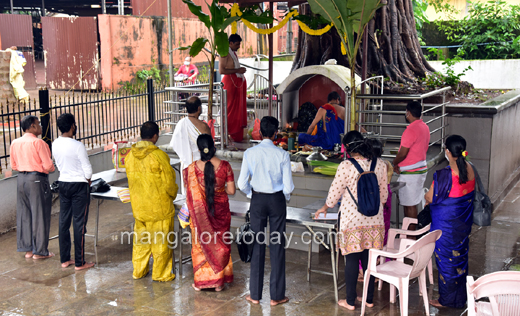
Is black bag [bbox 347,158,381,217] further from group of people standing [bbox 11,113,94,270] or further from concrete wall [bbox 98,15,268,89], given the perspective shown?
concrete wall [bbox 98,15,268,89]

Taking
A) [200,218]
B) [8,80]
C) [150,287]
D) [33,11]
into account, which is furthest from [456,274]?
[33,11]

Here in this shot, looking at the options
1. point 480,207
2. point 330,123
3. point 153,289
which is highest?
point 330,123

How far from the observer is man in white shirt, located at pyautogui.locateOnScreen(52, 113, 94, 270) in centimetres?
585

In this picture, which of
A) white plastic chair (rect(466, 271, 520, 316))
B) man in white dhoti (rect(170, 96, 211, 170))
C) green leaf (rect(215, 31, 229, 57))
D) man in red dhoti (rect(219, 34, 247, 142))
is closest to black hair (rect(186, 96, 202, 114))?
man in white dhoti (rect(170, 96, 211, 170))

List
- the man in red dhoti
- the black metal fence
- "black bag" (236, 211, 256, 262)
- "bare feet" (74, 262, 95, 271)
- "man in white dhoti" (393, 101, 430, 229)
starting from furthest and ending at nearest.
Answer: the man in red dhoti
the black metal fence
"man in white dhoti" (393, 101, 430, 229)
"bare feet" (74, 262, 95, 271)
"black bag" (236, 211, 256, 262)

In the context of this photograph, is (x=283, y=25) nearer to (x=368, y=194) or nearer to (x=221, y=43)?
(x=221, y=43)

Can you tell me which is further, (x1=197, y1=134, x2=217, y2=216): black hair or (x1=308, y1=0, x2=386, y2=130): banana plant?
(x1=308, y1=0, x2=386, y2=130): banana plant

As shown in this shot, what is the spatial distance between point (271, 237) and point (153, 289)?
150 cm

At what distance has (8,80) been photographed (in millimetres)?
13344

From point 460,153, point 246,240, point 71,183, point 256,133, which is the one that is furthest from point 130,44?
point 460,153

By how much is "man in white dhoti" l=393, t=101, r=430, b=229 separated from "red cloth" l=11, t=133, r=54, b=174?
4193mm

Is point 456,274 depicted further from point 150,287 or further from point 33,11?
point 33,11

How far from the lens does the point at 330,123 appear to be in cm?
829

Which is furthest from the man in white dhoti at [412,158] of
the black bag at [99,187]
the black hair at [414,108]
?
the black bag at [99,187]
